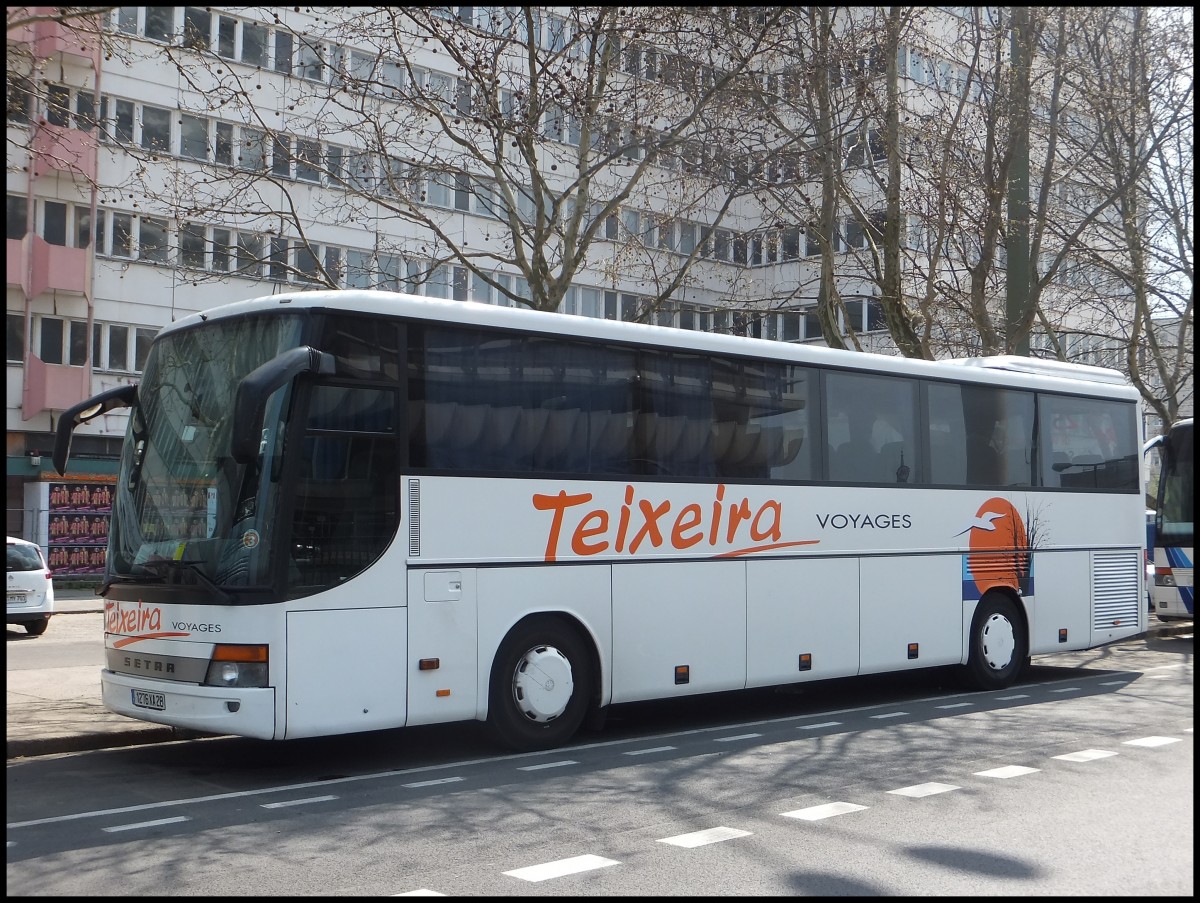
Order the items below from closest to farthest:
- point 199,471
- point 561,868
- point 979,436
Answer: point 561,868 → point 199,471 → point 979,436

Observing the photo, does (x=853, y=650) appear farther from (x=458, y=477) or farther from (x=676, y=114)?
(x=676, y=114)

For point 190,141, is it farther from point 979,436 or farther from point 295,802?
point 295,802

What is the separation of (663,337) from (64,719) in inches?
240

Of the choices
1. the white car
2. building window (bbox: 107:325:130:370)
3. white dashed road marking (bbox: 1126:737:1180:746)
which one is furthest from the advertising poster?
white dashed road marking (bbox: 1126:737:1180:746)

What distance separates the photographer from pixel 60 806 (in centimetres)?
838

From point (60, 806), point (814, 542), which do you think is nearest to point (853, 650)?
point (814, 542)

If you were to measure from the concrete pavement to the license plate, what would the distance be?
1355 millimetres

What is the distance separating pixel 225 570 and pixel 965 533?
835 cm

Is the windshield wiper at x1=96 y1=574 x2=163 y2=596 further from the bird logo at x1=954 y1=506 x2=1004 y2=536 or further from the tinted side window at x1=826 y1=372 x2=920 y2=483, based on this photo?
the bird logo at x1=954 y1=506 x2=1004 y2=536

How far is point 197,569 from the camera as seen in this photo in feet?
30.3

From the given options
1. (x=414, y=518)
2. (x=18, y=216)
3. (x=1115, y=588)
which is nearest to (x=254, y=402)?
(x=414, y=518)

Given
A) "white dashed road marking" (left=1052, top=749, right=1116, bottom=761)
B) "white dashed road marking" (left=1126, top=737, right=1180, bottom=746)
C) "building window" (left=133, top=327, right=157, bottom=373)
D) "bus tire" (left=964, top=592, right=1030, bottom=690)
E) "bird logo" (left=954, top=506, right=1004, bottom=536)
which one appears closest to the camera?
"white dashed road marking" (left=1052, top=749, right=1116, bottom=761)

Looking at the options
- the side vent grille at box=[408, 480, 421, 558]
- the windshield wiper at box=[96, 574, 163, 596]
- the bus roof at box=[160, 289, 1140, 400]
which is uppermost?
the bus roof at box=[160, 289, 1140, 400]

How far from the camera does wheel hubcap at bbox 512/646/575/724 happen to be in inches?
413
